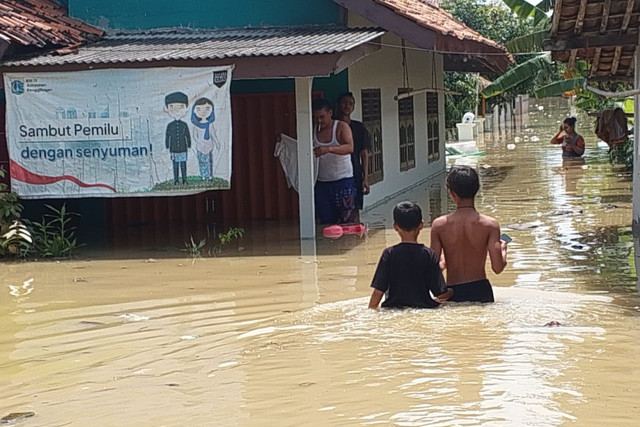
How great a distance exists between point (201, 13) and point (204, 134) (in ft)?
9.62

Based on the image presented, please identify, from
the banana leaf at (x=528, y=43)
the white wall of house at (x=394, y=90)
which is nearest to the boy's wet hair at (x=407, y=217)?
the white wall of house at (x=394, y=90)

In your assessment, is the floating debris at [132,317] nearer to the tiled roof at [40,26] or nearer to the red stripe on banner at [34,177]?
the red stripe on banner at [34,177]

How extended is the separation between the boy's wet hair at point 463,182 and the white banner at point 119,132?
5074 millimetres

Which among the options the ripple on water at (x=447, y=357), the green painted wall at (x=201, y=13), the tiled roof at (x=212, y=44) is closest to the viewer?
the ripple on water at (x=447, y=357)

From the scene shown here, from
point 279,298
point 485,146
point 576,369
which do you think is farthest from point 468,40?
point 485,146

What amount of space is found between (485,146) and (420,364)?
1128 inches

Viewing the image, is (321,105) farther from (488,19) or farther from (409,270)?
(488,19)

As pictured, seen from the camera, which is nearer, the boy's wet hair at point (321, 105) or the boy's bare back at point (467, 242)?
the boy's bare back at point (467, 242)

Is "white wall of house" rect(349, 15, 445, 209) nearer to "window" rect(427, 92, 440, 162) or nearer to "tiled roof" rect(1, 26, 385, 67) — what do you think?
"window" rect(427, 92, 440, 162)

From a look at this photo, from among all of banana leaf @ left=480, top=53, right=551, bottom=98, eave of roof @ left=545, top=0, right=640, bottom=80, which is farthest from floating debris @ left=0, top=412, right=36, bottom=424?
banana leaf @ left=480, top=53, right=551, bottom=98

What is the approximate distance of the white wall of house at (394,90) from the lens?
15.1 meters

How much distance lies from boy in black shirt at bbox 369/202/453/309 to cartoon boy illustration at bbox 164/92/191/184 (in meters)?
5.31

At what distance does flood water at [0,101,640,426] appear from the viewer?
528cm

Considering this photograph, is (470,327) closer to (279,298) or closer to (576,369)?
(576,369)
